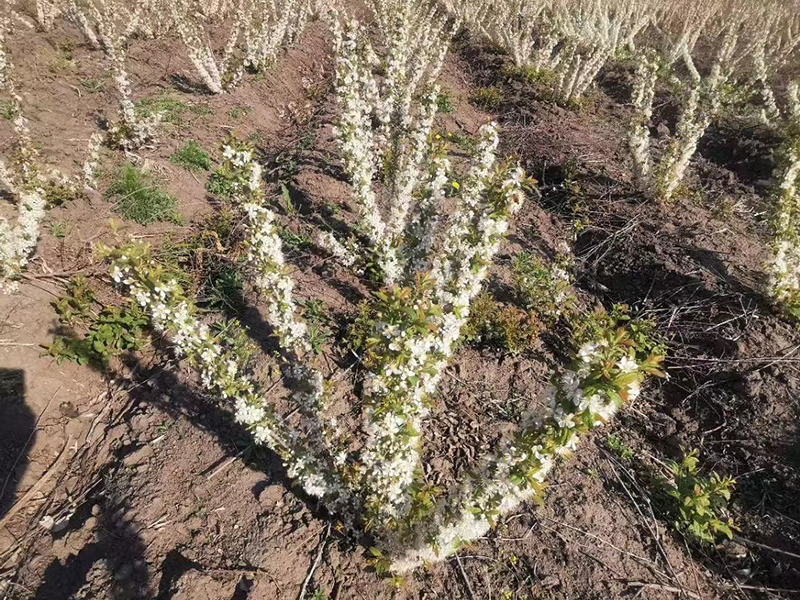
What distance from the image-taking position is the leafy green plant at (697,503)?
14.1ft

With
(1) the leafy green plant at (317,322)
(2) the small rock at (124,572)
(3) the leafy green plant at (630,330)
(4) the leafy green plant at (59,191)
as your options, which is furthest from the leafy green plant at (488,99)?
(2) the small rock at (124,572)

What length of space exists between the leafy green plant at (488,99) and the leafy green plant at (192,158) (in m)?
7.68

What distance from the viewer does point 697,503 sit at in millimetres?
4309

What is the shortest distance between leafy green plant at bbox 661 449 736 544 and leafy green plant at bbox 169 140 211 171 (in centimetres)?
926

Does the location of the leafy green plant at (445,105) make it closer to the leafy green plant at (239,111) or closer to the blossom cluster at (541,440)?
the leafy green plant at (239,111)

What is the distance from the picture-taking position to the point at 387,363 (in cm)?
271

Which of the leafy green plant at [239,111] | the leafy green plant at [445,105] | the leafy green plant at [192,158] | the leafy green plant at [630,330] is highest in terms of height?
the leafy green plant at [445,105]

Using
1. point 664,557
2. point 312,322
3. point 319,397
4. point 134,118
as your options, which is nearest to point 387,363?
point 319,397

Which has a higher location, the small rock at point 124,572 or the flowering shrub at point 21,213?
the flowering shrub at point 21,213

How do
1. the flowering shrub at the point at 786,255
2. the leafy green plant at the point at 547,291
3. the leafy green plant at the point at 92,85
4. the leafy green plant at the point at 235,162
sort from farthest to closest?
the leafy green plant at the point at 92,85 → the leafy green plant at the point at 547,291 → the flowering shrub at the point at 786,255 → the leafy green plant at the point at 235,162

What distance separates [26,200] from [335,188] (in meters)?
4.70

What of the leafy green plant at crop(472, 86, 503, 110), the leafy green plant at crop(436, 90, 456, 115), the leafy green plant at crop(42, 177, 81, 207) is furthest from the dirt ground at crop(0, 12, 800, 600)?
the leafy green plant at crop(472, 86, 503, 110)

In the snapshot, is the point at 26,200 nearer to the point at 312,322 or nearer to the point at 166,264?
the point at 166,264

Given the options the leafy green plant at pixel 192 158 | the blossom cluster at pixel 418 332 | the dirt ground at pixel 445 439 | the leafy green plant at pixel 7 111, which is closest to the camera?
the blossom cluster at pixel 418 332
